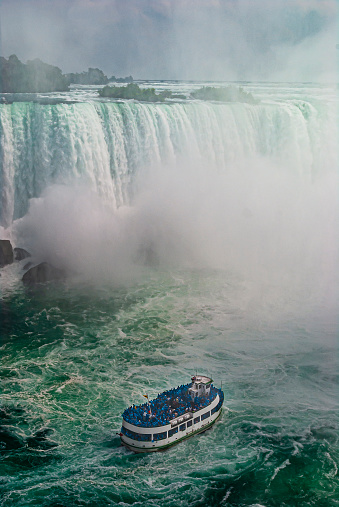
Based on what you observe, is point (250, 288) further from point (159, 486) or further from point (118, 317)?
point (159, 486)

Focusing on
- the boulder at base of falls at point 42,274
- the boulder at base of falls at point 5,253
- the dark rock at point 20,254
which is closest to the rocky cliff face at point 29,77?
the boulder at base of falls at point 5,253

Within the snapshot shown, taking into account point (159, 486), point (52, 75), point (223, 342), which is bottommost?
point (159, 486)

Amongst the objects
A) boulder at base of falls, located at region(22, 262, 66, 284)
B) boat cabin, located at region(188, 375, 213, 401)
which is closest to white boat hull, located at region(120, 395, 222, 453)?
boat cabin, located at region(188, 375, 213, 401)

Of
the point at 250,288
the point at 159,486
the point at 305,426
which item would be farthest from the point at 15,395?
the point at 250,288

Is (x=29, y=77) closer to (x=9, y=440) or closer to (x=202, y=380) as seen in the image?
(x=202, y=380)

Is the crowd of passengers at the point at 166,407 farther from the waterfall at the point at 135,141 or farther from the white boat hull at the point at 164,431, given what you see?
the waterfall at the point at 135,141
